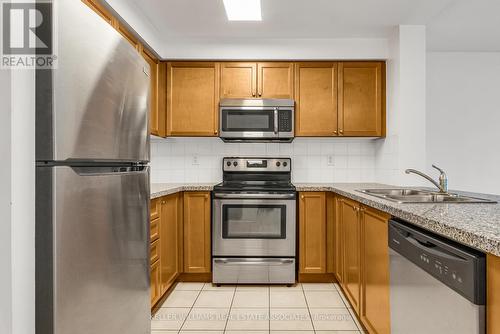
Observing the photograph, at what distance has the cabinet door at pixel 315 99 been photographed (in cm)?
321

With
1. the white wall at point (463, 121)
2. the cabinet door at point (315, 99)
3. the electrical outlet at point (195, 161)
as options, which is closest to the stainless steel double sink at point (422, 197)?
the cabinet door at point (315, 99)

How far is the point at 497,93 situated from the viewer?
11.7ft

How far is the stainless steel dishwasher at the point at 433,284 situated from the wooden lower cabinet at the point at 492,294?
1 centimetres

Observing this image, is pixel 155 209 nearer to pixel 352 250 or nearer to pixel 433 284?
pixel 352 250

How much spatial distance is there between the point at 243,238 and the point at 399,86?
1.99 meters

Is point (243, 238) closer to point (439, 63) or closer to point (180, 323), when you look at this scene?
point (180, 323)

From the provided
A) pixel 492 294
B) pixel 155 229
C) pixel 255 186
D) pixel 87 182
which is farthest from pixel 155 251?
pixel 492 294

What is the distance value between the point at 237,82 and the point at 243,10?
0.77m

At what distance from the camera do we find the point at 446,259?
103cm

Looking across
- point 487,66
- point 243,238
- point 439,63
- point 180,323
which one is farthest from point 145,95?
point 487,66

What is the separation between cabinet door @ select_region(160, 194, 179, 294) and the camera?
8.39ft

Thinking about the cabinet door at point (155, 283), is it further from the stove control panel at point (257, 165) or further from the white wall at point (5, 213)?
the white wall at point (5, 213)

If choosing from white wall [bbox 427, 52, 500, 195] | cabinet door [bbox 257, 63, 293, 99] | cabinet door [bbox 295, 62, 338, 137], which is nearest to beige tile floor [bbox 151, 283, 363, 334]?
cabinet door [bbox 295, 62, 338, 137]

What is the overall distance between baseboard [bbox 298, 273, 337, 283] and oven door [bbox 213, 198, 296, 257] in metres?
0.29
